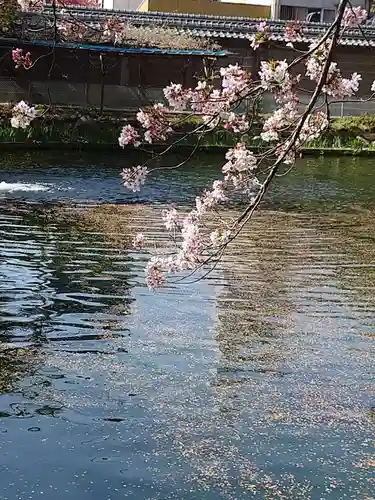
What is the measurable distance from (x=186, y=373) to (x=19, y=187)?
11.2 meters

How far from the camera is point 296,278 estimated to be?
880cm

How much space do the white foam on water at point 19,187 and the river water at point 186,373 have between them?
4.67m

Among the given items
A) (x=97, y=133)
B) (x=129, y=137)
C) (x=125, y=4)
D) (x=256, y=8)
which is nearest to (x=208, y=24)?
(x=97, y=133)

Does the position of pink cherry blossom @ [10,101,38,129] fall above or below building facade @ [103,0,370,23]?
below

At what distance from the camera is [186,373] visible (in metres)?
5.58

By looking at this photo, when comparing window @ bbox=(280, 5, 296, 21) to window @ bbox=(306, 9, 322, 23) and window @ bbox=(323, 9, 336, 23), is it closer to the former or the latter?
window @ bbox=(306, 9, 322, 23)

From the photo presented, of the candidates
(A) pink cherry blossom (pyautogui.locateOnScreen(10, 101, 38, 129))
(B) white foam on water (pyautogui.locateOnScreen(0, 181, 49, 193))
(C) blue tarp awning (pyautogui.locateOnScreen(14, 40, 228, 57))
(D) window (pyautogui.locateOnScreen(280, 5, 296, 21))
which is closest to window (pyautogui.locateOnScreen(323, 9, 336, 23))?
(D) window (pyautogui.locateOnScreen(280, 5, 296, 21))

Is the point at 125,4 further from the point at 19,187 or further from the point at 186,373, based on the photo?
the point at 186,373

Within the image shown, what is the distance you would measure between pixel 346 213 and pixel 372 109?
48.7 feet

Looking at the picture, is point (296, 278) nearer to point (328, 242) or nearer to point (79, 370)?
point (328, 242)

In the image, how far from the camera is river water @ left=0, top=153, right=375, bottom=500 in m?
4.20

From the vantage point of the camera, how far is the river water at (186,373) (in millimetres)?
4199

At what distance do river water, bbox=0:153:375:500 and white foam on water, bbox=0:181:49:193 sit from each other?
15.3ft

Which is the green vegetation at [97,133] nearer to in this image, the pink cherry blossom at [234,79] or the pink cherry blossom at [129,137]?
the pink cherry blossom at [129,137]
